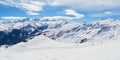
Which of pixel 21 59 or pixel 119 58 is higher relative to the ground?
pixel 119 58

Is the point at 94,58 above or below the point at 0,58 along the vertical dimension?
above

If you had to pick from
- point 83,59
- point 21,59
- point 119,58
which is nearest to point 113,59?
point 119,58

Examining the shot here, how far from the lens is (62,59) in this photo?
106 m

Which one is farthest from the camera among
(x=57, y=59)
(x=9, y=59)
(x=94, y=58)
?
(x=9, y=59)

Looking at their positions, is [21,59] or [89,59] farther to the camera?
[21,59]

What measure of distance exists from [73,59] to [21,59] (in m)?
40.7

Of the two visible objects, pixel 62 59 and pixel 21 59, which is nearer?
pixel 62 59

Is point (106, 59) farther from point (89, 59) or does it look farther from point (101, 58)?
point (89, 59)

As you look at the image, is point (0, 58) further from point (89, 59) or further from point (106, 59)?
point (106, 59)

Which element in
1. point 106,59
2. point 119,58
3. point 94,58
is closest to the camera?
point 119,58

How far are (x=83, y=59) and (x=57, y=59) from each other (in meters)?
11.4

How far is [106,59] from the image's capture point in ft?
290

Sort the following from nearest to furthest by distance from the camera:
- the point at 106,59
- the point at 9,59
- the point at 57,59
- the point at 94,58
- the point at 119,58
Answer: the point at 119,58
the point at 106,59
the point at 94,58
the point at 57,59
the point at 9,59

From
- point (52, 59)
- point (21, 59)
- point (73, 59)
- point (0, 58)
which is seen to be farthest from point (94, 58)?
point (0, 58)
